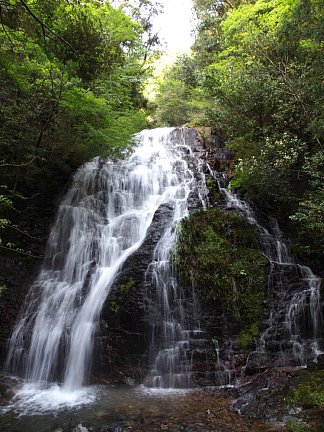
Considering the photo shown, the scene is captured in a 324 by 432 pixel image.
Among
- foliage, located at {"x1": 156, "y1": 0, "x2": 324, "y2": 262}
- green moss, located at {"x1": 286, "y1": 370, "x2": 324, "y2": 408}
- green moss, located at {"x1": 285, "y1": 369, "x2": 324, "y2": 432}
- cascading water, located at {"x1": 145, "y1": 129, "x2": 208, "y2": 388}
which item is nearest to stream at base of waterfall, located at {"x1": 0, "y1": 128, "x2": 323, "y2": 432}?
cascading water, located at {"x1": 145, "y1": 129, "x2": 208, "y2": 388}

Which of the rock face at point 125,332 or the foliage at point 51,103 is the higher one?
the foliage at point 51,103

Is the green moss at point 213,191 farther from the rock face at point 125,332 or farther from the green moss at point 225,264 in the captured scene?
the rock face at point 125,332

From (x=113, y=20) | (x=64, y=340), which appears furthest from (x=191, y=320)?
(x=113, y=20)

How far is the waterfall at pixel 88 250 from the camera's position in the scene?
25.8 feet

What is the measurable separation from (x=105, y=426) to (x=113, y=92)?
38.6ft

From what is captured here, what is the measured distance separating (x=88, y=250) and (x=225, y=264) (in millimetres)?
4617

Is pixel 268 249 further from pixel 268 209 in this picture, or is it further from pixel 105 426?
pixel 105 426

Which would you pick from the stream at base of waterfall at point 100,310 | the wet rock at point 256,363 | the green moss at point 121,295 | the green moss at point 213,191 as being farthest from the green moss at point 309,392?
the green moss at point 213,191

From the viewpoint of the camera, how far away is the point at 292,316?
7.86 metres

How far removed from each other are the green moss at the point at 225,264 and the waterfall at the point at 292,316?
0.31 m

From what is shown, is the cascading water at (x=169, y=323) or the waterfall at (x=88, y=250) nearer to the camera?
the cascading water at (x=169, y=323)

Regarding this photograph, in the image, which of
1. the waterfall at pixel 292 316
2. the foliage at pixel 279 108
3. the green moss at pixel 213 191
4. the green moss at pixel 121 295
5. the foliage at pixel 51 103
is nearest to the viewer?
the foliage at pixel 51 103

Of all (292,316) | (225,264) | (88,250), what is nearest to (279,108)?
(225,264)

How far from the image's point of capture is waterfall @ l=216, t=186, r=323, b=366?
7.26 m
